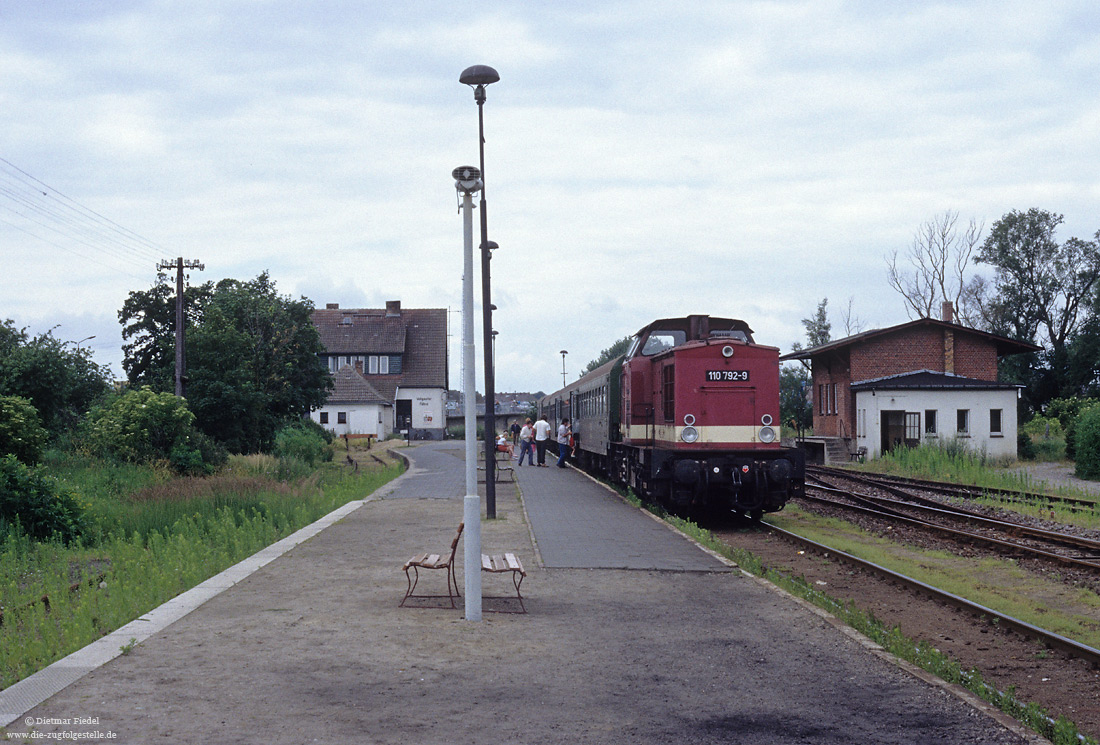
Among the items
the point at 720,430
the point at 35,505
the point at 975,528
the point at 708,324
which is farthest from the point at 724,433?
the point at 35,505

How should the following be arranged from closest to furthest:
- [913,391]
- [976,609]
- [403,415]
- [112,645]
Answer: [112,645] → [976,609] → [913,391] → [403,415]

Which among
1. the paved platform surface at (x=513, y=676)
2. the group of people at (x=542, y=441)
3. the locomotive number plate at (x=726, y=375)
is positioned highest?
the locomotive number plate at (x=726, y=375)

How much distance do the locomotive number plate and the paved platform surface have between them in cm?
689

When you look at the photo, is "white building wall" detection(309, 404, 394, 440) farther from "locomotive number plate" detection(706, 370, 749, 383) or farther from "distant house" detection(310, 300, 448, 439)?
"locomotive number plate" detection(706, 370, 749, 383)

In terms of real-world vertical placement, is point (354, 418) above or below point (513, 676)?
above

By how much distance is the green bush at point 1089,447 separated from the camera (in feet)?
88.3

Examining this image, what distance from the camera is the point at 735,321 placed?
61.2 ft

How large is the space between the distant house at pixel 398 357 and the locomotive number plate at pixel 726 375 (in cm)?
6178

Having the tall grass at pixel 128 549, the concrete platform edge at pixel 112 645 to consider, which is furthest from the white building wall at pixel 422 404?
the concrete platform edge at pixel 112 645

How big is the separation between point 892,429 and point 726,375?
2316cm

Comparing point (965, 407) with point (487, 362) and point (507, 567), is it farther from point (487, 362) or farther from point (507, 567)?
point (507, 567)

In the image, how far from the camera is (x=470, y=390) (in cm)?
914

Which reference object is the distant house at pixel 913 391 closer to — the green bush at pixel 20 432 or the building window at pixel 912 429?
the building window at pixel 912 429

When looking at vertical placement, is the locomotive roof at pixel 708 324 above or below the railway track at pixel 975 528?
above
